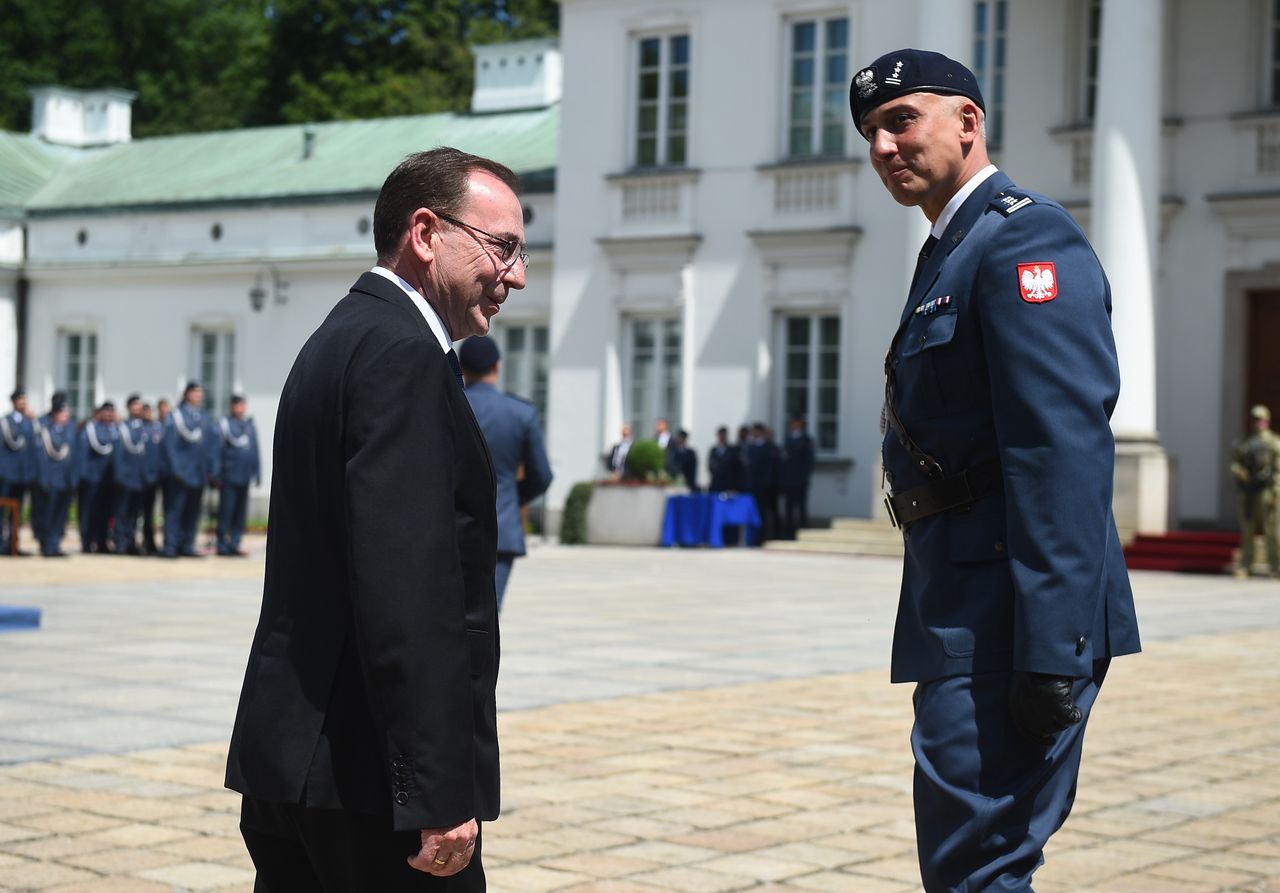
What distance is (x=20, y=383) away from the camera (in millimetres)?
36844

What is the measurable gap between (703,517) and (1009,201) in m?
23.6

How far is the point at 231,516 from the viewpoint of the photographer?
80.1ft

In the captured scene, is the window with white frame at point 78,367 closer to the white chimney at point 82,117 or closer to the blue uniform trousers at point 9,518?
the white chimney at point 82,117

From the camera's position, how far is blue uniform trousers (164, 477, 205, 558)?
23984 mm

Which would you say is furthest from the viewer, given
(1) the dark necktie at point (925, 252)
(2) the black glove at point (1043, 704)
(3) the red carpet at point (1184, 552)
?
(3) the red carpet at point (1184, 552)

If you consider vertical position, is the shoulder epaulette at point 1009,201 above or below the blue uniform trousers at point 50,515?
above

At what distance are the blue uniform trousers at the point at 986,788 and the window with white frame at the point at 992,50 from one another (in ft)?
82.0

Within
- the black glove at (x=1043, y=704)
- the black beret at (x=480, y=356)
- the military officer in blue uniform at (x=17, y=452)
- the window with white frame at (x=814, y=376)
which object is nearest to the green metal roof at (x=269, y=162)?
the window with white frame at (x=814, y=376)

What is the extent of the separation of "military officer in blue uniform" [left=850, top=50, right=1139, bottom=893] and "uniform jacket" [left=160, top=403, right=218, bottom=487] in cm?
2110

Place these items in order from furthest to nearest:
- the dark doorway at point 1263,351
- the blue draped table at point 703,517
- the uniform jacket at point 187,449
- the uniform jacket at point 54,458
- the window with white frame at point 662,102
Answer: the window with white frame at point 662,102
the blue draped table at point 703,517
the dark doorway at point 1263,351
the uniform jacket at point 54,458
the uniform jacket at point 187,449

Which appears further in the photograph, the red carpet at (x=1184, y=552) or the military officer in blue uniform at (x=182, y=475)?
the military officer in blue uniform at (x=182, y=475)

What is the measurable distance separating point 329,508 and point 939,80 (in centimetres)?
154

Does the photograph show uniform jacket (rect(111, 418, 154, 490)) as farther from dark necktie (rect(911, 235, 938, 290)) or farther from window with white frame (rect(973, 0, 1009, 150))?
dark necktie (rect(911, 235, 938, 290))

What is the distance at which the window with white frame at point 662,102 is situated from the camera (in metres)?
30.3
